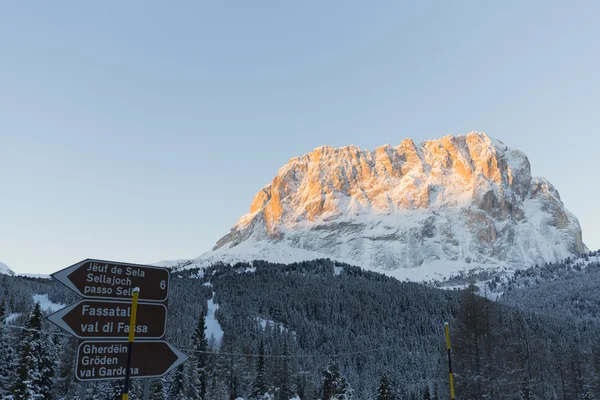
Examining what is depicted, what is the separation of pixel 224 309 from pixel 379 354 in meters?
66.5

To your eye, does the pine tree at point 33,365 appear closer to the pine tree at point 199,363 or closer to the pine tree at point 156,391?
the pine tree at point 156,391

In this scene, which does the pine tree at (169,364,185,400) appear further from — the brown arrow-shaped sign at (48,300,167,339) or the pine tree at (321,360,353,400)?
the brown arrow-shaped sign at (48,300,167,339)

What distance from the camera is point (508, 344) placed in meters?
36.0

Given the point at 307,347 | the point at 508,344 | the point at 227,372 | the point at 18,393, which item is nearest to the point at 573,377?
the point at 227,372

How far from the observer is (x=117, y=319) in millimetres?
11883

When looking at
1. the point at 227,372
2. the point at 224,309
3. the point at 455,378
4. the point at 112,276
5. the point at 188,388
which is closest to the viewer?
the point at 112,276

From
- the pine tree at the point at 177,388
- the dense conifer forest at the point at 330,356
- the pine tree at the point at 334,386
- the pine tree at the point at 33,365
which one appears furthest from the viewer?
the pine tree at the point at 334,386

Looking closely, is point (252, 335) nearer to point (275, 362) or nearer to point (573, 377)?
point (275, 362)

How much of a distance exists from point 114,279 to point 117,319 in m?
1.00

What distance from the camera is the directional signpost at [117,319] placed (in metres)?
11.1

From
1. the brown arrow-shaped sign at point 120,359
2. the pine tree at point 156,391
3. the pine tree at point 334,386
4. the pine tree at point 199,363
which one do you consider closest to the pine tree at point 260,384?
the pine tree at point 199,363

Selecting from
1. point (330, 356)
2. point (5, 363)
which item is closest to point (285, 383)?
point (330, 356)

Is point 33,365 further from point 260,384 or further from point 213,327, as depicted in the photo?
point 213,327

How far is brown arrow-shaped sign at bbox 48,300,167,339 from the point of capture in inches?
431
